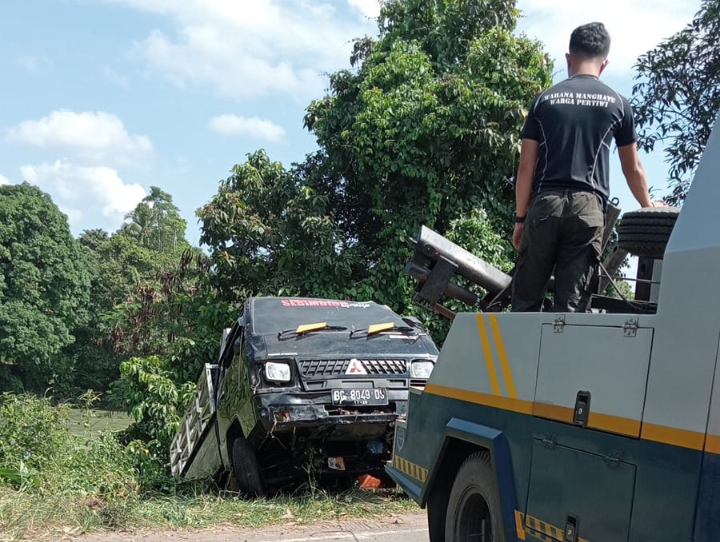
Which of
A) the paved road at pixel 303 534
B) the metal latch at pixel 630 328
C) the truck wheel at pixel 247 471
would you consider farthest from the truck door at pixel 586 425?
the truck wheel at pixel 247 471

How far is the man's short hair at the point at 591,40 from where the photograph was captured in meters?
3.92

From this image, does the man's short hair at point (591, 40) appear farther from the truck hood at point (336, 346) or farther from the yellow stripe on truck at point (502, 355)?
the truck hood at point (336, 346)

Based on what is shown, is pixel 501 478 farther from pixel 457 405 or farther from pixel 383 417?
pixel 383 417

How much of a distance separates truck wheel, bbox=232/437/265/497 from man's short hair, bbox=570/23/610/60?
4.66 metres

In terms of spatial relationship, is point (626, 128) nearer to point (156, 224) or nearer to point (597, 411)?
point (597, 411)

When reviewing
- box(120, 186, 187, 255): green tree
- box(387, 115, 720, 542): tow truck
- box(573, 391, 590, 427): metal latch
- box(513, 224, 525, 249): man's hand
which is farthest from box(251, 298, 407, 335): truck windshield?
box(120, 186, 187, 255): green tree

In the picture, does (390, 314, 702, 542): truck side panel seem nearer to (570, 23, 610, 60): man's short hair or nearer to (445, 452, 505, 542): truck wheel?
(445, 452, 505, 542): truck wheel

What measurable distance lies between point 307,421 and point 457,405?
2628 millimetres

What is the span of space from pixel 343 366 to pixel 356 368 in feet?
0.40

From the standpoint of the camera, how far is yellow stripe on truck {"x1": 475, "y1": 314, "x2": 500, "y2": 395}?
3586 millimetres

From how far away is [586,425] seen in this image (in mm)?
2863

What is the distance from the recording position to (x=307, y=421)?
20.9 feet

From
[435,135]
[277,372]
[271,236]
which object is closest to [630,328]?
[277,372]

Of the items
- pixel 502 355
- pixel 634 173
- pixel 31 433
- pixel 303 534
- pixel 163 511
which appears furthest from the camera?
pixel 31 433
